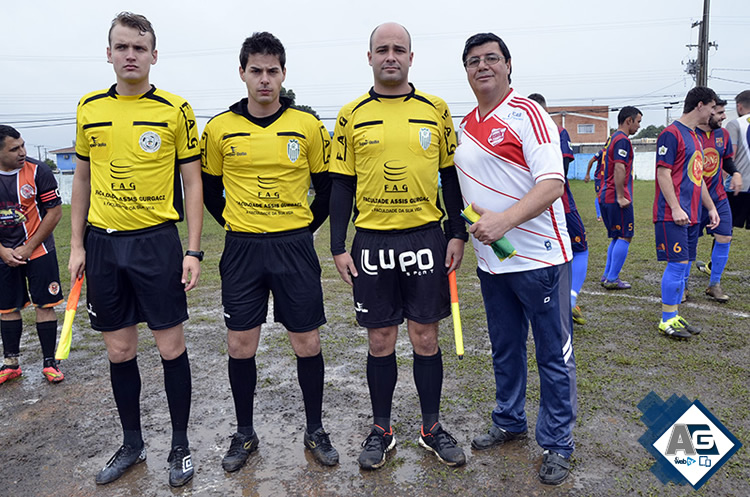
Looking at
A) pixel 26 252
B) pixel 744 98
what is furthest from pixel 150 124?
pixel 744 98

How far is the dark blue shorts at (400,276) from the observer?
3295mm

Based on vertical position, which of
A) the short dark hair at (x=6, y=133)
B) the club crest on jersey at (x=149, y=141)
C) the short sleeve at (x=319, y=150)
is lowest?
the short sleeve at (x=319, y=150)

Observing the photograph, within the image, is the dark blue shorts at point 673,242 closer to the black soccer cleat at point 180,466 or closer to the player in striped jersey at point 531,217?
the player in striped jersey at point 531,217

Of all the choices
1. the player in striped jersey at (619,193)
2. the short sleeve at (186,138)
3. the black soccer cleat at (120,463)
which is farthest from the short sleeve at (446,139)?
the player in striped jersey at (619,193)

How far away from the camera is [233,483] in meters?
3.18

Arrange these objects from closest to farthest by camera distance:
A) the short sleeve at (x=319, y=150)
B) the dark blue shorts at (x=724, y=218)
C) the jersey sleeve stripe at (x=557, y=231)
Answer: the jersey sleeve stripe at (x=557, y=231), the short sleeve at (x=319, y=150), the dark blue shorts at (x=724, y=218)

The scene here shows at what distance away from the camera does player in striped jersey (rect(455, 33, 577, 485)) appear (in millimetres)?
3027

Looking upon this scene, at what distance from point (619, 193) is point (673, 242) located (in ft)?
6.18

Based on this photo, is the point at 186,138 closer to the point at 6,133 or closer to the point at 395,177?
the point at 395,177

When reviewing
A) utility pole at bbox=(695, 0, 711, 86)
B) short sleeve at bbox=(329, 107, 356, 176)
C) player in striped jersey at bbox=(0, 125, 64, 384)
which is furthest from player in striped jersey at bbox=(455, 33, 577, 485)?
utility pole at bbox=(695, 0, 711, 86)

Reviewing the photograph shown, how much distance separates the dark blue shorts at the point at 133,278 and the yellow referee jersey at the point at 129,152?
89 millimetres

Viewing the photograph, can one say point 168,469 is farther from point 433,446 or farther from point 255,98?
point 255,98

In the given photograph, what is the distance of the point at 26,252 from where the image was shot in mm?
4852

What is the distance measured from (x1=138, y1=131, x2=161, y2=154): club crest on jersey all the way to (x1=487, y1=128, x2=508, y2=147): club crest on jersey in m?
1.99
